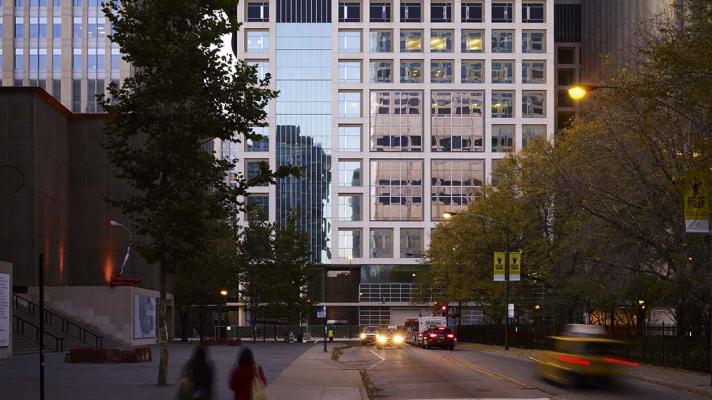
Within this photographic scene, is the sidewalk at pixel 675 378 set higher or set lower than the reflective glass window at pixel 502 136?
lower

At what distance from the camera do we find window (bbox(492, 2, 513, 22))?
375 feet

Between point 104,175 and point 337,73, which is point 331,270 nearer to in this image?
point 337,73

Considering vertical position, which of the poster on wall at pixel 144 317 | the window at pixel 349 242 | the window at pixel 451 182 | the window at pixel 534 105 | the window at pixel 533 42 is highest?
the window at pixel 533 42

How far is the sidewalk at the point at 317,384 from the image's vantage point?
23797 millimetres

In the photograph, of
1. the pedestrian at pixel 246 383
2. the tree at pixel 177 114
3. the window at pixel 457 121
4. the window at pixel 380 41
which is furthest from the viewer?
the window at pixel 380 41

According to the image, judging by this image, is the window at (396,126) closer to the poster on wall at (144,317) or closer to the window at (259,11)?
the window at (259,11)

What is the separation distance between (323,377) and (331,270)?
82.0m

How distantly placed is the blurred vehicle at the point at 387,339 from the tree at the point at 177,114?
4707 cm

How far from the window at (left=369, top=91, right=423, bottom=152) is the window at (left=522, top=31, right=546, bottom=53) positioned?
14799mm

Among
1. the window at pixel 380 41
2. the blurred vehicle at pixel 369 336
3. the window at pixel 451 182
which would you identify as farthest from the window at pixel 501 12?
the blurred vehicle at pixel 369 336

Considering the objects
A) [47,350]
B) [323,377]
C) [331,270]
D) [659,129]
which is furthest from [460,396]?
[331,270]

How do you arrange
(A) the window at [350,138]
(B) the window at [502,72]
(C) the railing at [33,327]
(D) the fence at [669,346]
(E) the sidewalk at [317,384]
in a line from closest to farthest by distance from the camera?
(E) the sidewalk at [317,384], (D) the fence at [669,346], (C) the railing at [33,327], (A) the window at [350,138], (B) the window at [502,72]

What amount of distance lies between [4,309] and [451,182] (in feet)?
251

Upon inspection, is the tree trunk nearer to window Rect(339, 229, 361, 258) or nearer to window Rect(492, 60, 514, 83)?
window Rect(339, 229, 361, 258)
